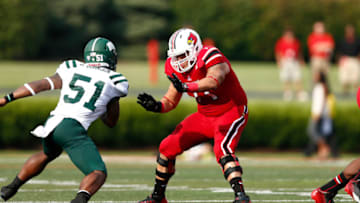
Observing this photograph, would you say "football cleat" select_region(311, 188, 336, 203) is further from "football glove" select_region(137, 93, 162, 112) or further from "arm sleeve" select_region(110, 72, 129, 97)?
"arm sleeve" select_region(110, 72, 129, 97)

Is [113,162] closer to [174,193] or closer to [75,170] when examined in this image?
[75,170]

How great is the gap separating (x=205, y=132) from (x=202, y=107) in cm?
26

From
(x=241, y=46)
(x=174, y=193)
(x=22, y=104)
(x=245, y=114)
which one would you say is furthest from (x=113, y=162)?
(x=241, y=46)

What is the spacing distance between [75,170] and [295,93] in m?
13.5

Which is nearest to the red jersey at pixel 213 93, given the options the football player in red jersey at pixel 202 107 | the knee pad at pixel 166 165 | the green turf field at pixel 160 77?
the football player in red jersey at pixel 202 107

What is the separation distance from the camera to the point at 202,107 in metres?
7.19

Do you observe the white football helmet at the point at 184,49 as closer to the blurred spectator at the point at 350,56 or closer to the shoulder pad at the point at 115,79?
the shoulder pad at the point at 115,79

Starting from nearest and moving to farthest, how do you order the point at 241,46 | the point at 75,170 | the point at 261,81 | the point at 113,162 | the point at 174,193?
the point at 174,193
the point at 75,170
the point at 113,162
the point at 261,81
the point at 241,46

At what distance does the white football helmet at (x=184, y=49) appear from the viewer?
690 centimetres

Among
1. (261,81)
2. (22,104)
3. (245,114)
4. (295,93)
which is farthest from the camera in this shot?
(261,81)

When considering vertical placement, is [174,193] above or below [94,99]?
below

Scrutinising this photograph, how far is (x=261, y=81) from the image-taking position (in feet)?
107

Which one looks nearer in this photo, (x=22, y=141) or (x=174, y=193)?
(x=174, y=193)

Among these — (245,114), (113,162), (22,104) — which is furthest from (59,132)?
(22,104)
